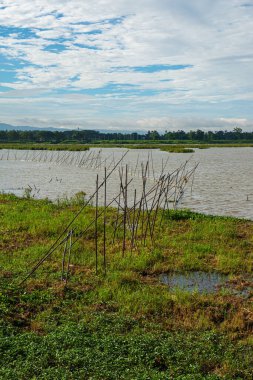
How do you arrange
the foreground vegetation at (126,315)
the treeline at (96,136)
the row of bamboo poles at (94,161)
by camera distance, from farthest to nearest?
the treeline at (96,136)
the row of bamboo poles at (94,161)
the foreground vegetation at (126,315)

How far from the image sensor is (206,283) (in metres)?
8.17

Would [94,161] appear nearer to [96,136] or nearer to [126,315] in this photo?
[126,315]

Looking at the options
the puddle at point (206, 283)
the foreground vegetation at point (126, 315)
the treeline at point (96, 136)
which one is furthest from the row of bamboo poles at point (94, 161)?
the treeline at point (96, 136)

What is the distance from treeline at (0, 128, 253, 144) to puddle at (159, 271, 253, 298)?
343 ft

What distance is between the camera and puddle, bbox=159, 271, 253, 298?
771cm

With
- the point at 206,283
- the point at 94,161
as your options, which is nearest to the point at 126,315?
the point at 206,283

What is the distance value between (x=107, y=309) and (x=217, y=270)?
315 cm

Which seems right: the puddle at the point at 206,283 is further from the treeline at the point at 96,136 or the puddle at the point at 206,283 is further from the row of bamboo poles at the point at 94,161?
the treeline at the point at 96,136

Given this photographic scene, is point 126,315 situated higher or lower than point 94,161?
lower

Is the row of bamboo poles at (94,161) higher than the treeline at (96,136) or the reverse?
the reverse

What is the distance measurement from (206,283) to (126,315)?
96.4 inches

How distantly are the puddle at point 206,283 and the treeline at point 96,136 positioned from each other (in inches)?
4120

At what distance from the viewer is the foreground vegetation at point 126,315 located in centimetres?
482

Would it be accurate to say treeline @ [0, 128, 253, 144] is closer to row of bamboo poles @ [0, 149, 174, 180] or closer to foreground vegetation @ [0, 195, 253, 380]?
row of bamboo poles @ [0, 149, 174, 180]
